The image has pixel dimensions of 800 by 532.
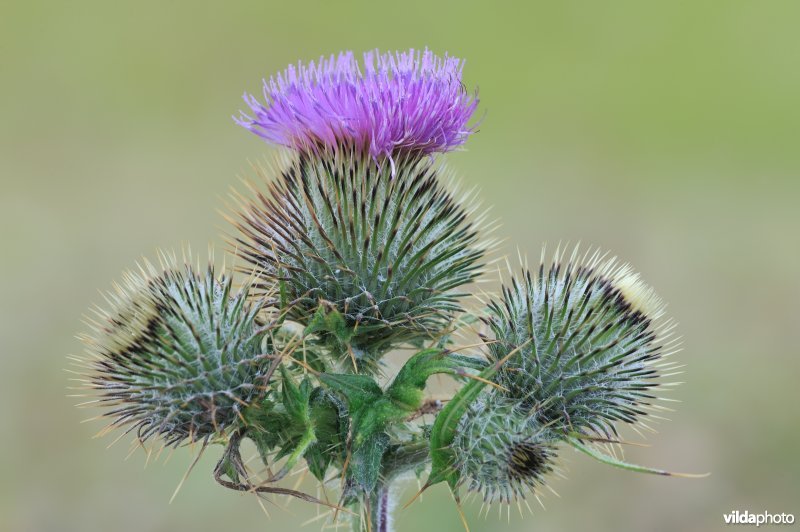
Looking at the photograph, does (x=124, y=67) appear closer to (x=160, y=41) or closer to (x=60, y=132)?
(x=160, y=41)

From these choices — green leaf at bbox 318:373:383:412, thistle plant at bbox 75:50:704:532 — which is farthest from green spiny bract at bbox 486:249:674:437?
green leaf at bbox 318:373:383:412

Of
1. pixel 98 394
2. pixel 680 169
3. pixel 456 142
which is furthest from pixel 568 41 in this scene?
pixel 98 394

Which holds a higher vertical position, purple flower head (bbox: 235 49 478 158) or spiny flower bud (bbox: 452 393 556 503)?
purple flower head (bbox: 235 49 478 158)

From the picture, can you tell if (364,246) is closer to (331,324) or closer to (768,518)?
(331,324)

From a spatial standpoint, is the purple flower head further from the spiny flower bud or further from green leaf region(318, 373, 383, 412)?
the spiny flower bud

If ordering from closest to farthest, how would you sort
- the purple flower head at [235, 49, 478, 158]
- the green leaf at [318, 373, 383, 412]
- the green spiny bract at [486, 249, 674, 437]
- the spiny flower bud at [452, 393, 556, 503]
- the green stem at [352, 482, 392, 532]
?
1. the spiny flower bud at [452, 393, 556, 503]
2. the green leaf at [318, 373, 383, 412]
3. the green spiny bract at [486, 249, 674, 437]
4. the green stem at [352, 482, 392, 532]
5. the purple flower head at [235, 49, 478, 158]

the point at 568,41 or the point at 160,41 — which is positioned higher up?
the point at 568,41
